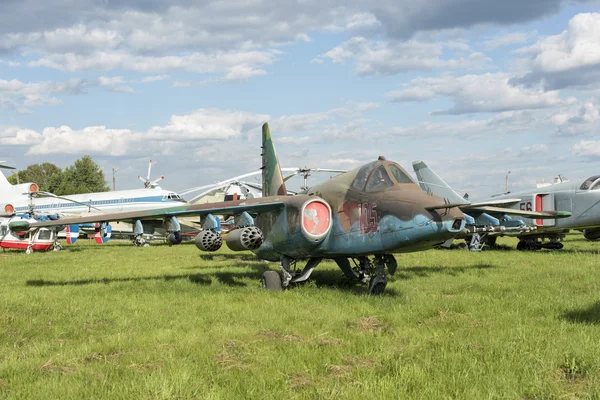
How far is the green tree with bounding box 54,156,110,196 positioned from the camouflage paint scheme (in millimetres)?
85851

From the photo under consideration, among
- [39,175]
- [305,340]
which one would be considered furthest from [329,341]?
[39,175]

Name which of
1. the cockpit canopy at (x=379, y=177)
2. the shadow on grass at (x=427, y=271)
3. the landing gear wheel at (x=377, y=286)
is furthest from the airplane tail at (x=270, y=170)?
the landing gear wheel at (x=377, y=286)

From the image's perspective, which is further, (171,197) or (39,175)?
(39,175)

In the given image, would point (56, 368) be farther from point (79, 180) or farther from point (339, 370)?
point (79, 180)

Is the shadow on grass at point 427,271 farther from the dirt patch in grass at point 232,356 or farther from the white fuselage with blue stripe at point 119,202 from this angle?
the white fuselage with blue stripe at point 119,202

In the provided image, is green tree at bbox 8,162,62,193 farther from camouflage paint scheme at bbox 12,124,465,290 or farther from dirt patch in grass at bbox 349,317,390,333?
dirt patch in grass at bbox 349,317,390,333

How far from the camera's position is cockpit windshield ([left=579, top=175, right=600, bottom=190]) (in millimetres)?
20578

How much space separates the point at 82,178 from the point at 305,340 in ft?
310

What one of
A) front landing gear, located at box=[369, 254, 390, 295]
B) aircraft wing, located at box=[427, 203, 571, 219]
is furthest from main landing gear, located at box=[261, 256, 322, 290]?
aircraft wing, located at box=[427, 203, 571, 219]

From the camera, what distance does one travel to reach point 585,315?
800 cm

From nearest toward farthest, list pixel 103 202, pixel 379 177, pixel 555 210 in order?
pixel 379 177 → pixel 555 210 → pixel 103 202

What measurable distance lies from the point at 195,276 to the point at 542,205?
14883 millimetres

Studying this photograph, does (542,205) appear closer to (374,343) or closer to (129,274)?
(129,274)

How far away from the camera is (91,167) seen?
310 feet
